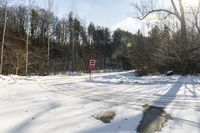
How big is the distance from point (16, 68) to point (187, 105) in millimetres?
26833

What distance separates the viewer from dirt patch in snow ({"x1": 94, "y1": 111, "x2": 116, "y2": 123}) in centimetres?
860

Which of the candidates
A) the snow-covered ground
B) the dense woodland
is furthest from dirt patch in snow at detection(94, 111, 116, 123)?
the dense woodland

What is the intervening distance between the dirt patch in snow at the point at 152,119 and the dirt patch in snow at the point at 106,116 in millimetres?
809

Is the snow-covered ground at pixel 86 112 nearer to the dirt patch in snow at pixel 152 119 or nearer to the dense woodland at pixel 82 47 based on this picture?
the dirt patch in snow at pixel 152 119

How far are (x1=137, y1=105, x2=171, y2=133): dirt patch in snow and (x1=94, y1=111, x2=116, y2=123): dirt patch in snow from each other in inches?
31.9

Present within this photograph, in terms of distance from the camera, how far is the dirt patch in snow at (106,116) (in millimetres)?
8602

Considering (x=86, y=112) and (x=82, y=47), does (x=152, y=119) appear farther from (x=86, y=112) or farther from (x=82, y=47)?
(x=82, y=47)

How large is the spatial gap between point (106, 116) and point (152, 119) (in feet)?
3.93

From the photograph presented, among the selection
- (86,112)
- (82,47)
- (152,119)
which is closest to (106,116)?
(86,112)

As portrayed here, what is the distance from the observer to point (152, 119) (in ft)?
28.8

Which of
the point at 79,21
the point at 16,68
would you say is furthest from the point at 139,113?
the point at 79,21

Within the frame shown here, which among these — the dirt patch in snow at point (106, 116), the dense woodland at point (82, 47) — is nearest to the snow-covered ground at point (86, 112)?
the dirt patch in snow at point (106, 116)

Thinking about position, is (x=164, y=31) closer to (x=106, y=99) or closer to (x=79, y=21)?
(x=106, y=99)

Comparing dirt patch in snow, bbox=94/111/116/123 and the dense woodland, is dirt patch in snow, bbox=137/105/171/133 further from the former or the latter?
the dense woodland
